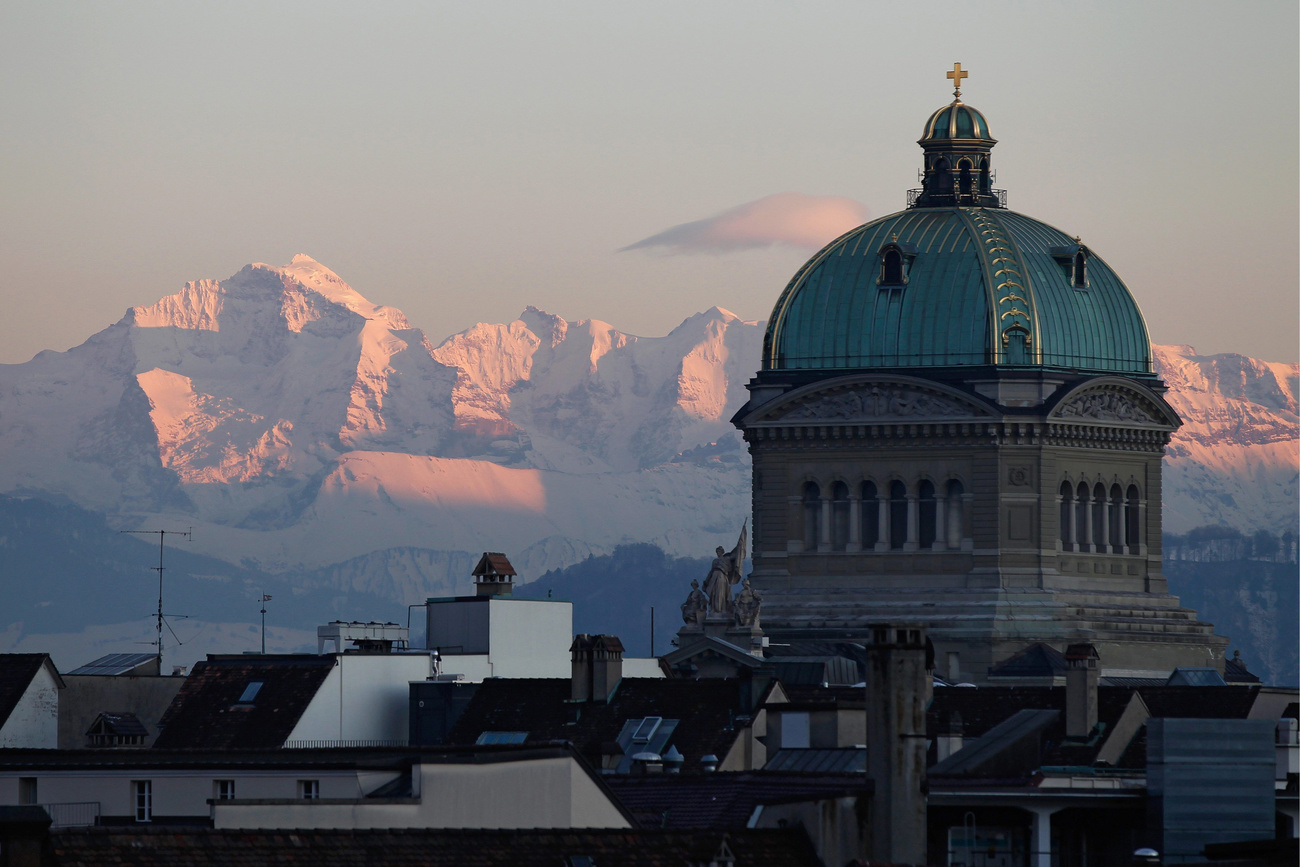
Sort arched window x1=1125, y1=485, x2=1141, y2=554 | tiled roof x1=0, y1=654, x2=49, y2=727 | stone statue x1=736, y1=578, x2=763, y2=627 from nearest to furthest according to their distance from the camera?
1. tiled roof x1=0, y1=654, x2=49, y2=727
2. stone statue x1=736, y1=578, x2=763, y2=627
3. arched window x1=1125, y1=485, x2=1141, y2=554

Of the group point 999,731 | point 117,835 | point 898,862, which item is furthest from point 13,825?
point 999,731

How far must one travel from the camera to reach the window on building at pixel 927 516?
14975 centimetres

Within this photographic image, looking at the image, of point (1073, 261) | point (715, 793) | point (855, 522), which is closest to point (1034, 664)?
point (855, 522)

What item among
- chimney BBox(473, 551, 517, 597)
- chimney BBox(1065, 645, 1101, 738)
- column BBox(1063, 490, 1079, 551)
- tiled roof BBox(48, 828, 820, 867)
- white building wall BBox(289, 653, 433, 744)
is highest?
column BBox(1063, 490, 1079, 551)

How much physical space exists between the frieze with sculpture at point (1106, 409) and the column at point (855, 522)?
8410 millimetres

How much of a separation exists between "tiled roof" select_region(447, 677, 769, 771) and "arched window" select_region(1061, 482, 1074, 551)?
37.6m

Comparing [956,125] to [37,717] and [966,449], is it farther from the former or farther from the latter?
[37,717]

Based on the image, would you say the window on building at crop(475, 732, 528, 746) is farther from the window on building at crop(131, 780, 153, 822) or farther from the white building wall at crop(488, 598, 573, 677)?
the window on building at crop(131, 780, 153, 822)

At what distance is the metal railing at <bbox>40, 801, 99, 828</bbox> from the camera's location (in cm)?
7888

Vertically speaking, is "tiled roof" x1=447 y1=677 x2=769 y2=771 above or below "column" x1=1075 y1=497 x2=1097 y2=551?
below

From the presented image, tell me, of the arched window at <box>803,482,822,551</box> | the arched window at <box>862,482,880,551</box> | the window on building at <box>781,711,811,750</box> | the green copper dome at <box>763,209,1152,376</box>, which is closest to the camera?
the window on building at <box>781,711,811,750</box>

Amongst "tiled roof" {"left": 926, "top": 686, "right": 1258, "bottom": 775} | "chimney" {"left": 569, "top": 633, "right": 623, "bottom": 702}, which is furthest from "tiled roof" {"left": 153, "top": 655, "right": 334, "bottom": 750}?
"tiled roof" {"left": 926, "top": 686, "right": 1258, "bottom": 775}

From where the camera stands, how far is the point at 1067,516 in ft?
493

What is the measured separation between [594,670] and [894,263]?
141 ft
